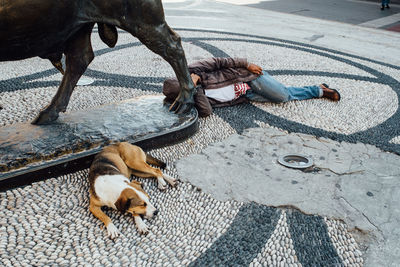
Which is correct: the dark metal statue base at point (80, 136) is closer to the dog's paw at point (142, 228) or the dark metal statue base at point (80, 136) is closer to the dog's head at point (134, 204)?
the dog's head at point (134, 204)

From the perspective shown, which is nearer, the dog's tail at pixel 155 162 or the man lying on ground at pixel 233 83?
the dog's tail at pixel 155 162

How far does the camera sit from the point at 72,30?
113 inches

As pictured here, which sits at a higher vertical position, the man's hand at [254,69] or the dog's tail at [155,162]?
the man's hand at [254,69]

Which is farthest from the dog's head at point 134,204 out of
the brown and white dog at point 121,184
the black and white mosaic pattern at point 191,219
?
the black and white mosaic pattern at point 191,219

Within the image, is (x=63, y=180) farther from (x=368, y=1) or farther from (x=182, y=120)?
(x=368, y=1)

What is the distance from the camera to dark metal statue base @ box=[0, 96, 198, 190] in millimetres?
2746

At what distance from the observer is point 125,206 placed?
7.89 feet

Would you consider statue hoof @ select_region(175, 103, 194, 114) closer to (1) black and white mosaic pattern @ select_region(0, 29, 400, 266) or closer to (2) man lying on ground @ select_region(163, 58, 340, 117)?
(1) black and white mosaic pattern @ select_region(0, 29, 400, 266)

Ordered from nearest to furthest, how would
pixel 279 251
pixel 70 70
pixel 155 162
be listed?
pixel 279 251, pixel 155 162, pixel 70 70

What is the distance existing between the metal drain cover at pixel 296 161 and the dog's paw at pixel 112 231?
1.56 m

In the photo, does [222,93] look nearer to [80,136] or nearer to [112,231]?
[80,136]

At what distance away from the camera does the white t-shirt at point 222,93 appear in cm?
435

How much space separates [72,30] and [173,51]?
86 centimetres

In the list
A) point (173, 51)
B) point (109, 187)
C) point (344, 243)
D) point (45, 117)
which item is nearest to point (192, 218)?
point (109, 187)
